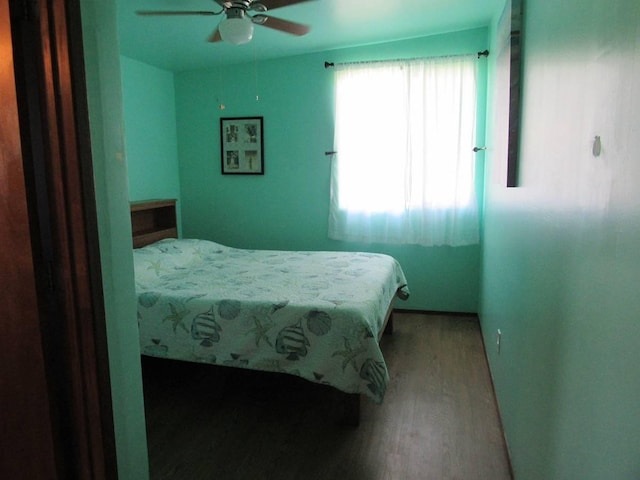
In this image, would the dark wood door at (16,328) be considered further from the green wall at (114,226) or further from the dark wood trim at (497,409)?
the dark wood trim at (497,409)

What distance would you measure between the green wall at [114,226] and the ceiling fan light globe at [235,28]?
1.23 metres

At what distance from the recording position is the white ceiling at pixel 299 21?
3.08 m

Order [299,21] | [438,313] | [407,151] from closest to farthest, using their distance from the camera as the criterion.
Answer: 1. [299,21]
2. [407,151]
3. [438,313]

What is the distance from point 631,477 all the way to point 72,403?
1282mm

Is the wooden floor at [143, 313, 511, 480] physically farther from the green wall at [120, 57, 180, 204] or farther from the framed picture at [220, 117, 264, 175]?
the framed picture at [220, 117, 264, 175]

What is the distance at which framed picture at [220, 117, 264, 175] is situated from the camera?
4527 mm

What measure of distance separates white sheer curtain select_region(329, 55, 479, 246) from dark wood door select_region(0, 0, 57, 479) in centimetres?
327

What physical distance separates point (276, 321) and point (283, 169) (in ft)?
7.61

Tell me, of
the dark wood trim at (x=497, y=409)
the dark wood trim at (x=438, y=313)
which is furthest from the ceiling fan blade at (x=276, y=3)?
the dark wood trim at (x=438, y=313)

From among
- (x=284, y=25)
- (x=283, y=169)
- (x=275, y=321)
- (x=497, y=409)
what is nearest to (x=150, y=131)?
(x=283, y=169)

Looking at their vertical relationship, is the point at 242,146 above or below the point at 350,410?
above

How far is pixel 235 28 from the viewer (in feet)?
7.84

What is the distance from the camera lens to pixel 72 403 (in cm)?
125

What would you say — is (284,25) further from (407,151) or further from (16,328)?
(16,328)
